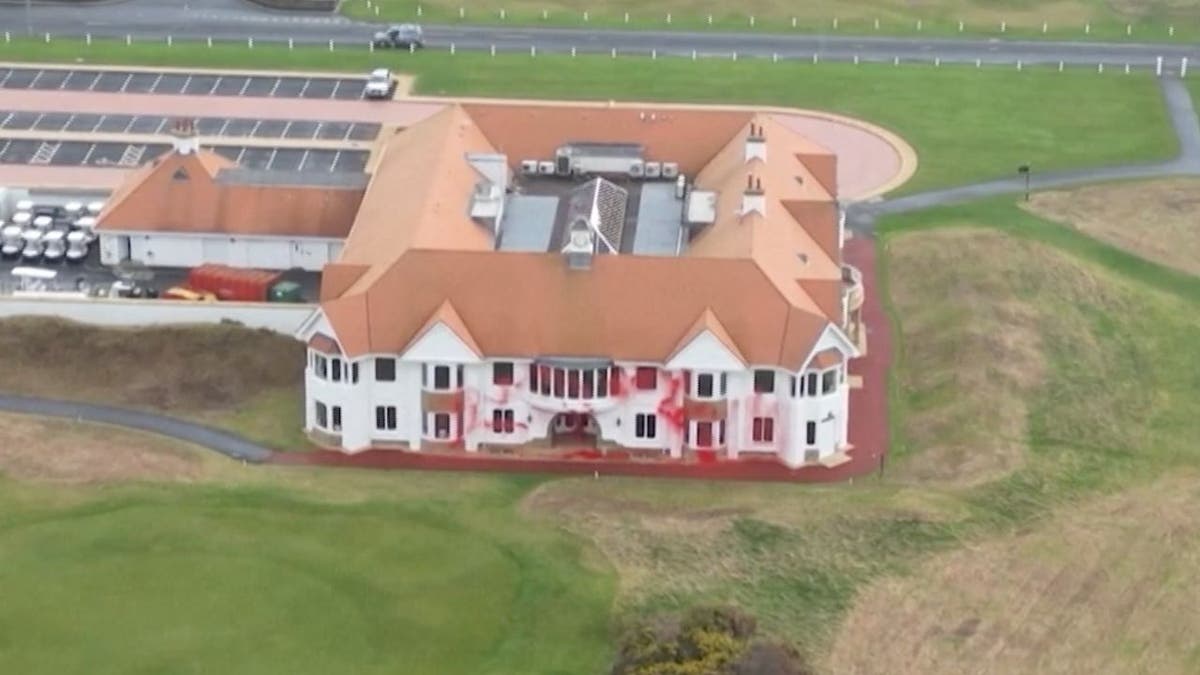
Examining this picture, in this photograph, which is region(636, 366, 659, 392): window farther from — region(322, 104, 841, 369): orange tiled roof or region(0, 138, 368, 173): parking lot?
region(0, 138, 368, 173): parking lot

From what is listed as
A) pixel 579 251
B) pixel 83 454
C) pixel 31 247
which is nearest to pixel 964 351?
pixel 579 251

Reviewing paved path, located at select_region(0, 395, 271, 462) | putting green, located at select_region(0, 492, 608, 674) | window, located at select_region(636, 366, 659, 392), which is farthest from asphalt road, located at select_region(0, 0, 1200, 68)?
putting green, located at select_region(0, 492, 608, 674)

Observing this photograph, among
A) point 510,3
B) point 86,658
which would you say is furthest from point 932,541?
point 510,3

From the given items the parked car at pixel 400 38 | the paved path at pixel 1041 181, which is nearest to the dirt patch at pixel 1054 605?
the paved path at pixel 1041 181

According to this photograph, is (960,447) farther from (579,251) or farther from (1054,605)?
(579,251)

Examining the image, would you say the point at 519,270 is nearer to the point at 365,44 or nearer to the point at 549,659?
the point at 549,659

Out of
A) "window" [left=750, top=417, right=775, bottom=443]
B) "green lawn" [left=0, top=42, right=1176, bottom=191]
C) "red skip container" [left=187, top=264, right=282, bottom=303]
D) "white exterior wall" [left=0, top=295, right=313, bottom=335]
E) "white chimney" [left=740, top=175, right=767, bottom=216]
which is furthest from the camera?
"green lawn" [left=0, top=42, right=1176, bottom=191]
